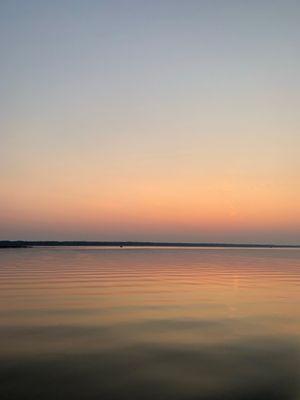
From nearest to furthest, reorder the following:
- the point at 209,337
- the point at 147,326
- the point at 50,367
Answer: the point at 50,367 < the point at 209,337 < the point at 147,326

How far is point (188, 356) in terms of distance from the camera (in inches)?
532

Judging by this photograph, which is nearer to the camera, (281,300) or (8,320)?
(8,320)

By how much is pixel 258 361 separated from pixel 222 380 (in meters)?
2.28

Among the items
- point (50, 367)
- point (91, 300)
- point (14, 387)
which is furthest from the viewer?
point (91, 300)

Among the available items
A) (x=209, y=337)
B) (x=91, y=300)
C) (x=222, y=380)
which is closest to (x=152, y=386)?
(x=222, y=380)

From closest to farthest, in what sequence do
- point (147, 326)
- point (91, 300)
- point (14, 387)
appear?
point (14, 387) < point (147, 326) < point (91, 300)

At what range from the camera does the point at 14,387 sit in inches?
404

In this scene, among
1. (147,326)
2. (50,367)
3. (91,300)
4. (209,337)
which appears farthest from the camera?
(91,300)

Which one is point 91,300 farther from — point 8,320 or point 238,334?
point 238,334

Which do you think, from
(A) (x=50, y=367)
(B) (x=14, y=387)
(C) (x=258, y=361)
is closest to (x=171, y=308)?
(C) (x=258, y=361)

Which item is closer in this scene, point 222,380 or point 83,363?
point 222,380

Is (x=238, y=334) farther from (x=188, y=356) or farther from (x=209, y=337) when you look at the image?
(x=188, y=356)

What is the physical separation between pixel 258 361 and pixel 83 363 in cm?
516

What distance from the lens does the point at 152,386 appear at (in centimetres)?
1059
